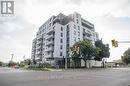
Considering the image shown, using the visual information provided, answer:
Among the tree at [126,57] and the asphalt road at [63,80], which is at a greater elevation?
the tree at [126,57]

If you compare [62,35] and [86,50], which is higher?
[62,35]

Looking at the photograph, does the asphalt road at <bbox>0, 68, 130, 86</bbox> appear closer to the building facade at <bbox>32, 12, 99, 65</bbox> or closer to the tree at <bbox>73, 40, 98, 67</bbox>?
the tree at <bbox>73, 40, 98, 67</bbox>

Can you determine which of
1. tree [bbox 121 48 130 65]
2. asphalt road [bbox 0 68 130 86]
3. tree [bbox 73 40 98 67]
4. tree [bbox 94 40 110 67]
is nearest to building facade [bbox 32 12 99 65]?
tree [bbox 94 40 110 67]

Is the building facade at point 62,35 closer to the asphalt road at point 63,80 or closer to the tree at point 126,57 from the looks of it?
the tree at point 126,57

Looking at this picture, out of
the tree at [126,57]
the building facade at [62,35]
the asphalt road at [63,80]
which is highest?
→ the building facade at [62,35]

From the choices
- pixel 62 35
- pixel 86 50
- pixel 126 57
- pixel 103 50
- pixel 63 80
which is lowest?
pixel 63 80

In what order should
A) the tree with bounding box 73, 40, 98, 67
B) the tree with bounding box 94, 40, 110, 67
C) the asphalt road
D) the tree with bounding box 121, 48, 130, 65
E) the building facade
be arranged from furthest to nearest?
the tree with bounding box 121, 48, 130, 65, the tree with bounding box 94, 40, 110, 67, the building facade, the tree with bounding box 73, 40, 98, 67, the asphalt road

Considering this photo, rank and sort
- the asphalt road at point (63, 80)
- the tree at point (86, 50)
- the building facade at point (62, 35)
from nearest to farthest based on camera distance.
Answer: the asphalt road at point (63, 80) < the tree at point (86, 50) < the building facade at point (62, 35)

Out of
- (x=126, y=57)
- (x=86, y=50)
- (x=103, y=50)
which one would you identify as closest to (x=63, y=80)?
(x=86, y=50)

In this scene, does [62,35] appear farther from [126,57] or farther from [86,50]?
[126,57]

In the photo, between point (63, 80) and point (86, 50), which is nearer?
point (63, 80)

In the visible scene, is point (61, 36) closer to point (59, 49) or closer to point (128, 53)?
point (59, 49)

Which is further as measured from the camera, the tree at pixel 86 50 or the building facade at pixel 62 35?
the building facade at pixel 62 35

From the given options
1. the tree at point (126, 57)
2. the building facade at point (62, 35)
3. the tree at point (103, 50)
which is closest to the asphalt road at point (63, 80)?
the building facade at point (62, 35)
